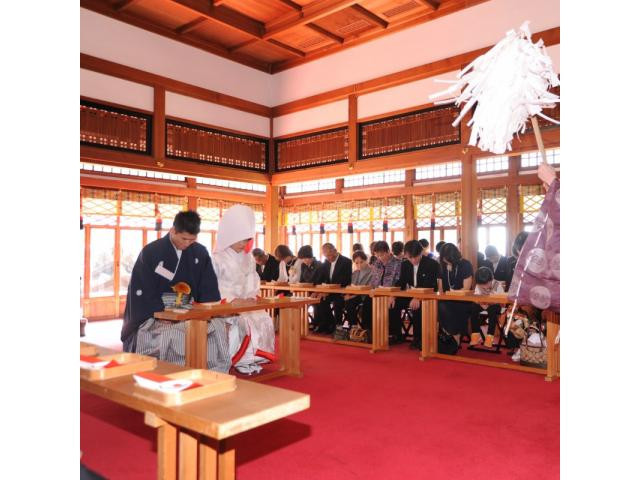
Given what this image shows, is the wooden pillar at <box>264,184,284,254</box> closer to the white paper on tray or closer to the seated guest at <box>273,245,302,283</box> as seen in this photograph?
the seated guest at <box>273,245,302,283</box>

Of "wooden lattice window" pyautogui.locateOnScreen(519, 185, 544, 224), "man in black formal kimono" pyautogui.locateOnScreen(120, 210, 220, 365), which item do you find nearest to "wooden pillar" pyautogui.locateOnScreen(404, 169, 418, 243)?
"wooden lattice window" pyautogui.locateOnScreen(519, 185, 544, 224)

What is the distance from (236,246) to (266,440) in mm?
2298

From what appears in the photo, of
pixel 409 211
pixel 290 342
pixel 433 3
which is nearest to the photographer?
pixel 290 342

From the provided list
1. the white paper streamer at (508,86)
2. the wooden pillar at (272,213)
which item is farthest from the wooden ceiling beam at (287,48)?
the white paper streamer at (508,86)

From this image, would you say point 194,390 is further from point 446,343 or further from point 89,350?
point 446,343

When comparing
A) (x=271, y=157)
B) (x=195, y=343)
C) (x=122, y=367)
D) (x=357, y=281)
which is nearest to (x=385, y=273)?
(x=357, y=281)

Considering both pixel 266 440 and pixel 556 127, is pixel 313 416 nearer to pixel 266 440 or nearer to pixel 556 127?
pixel 266 440

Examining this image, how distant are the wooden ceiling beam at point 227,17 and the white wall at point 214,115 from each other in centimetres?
133

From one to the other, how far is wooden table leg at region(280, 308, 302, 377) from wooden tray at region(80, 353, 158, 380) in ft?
9.43

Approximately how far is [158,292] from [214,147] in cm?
477

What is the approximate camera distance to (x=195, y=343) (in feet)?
13.8

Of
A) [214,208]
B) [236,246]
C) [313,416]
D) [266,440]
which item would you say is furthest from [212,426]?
[214,208]

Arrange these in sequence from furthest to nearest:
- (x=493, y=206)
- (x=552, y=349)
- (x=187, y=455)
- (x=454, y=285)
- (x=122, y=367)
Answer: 1. (x=493, y=206)
2. (x=454, y=285)
3. (x=552, y=349)
4. (x=122, y=367)
5. (x=187, y=455)

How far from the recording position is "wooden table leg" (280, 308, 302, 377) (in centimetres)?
512
